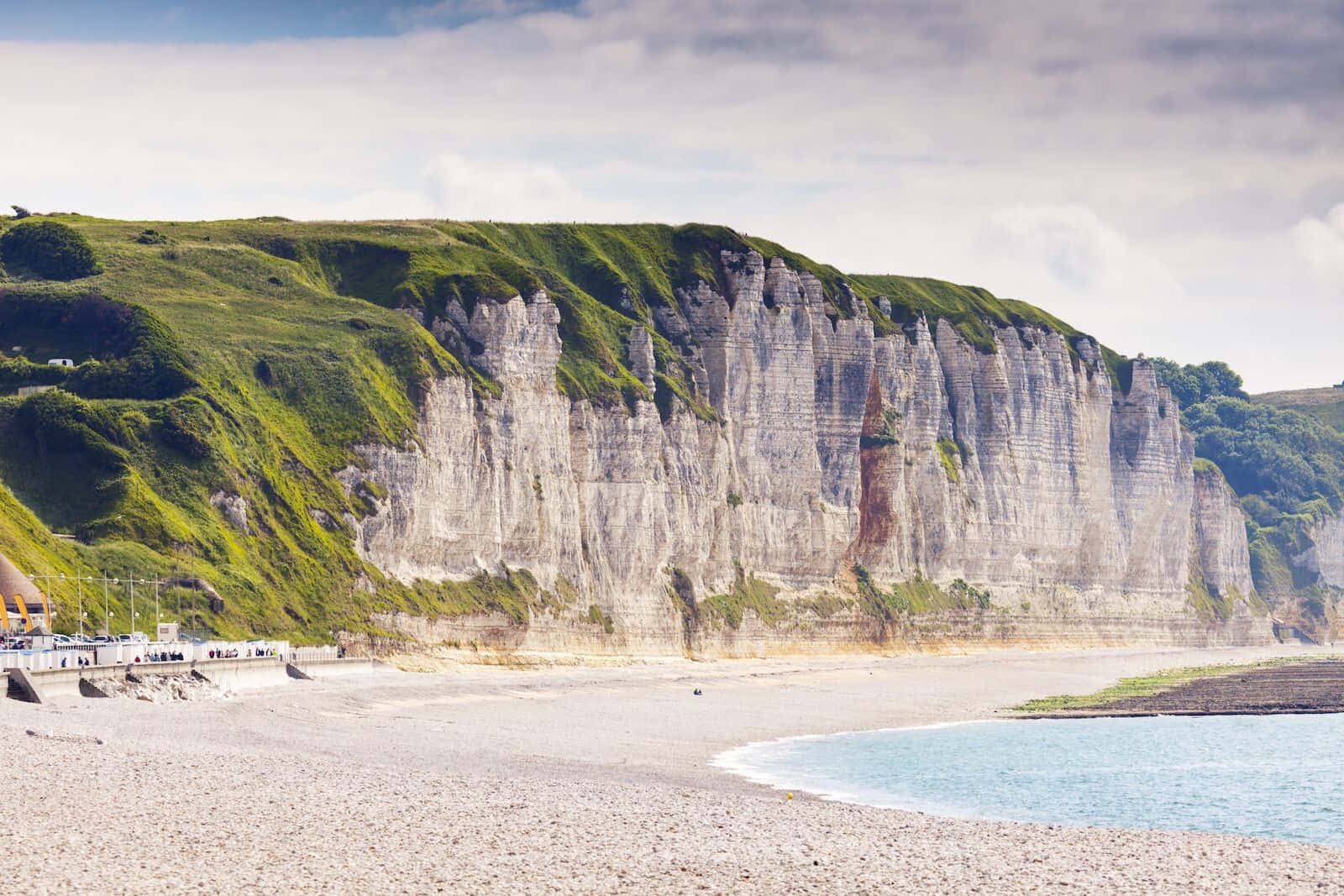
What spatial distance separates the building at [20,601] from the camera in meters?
55.5

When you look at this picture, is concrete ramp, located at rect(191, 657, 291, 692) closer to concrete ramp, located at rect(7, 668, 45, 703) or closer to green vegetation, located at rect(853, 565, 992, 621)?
concrete ramp, located at rect(7, 668, 45, 703)

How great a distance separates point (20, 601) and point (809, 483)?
78.7m

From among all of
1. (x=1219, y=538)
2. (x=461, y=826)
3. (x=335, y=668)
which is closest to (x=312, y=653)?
(x=335, y=668)

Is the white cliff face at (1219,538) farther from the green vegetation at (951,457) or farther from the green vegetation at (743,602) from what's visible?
the green vegetation at (743,602)

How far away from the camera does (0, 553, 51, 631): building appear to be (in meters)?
55.5

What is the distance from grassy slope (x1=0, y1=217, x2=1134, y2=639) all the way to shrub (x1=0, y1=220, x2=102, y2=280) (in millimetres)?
1521

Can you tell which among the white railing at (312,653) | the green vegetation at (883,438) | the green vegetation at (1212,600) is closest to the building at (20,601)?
the white railing at (312,653)

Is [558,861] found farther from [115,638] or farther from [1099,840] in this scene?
[115,638]

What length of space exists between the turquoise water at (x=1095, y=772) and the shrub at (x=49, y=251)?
6542cm

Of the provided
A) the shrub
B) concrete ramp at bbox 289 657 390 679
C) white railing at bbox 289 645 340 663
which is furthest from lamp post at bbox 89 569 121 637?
the shrub

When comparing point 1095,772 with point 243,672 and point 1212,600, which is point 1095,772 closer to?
point 243,672

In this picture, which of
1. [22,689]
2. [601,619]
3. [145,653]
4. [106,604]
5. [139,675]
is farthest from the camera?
[601,619]

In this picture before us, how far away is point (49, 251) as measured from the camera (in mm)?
105812

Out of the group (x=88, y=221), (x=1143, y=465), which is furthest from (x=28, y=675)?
(x=1143, y=465)
